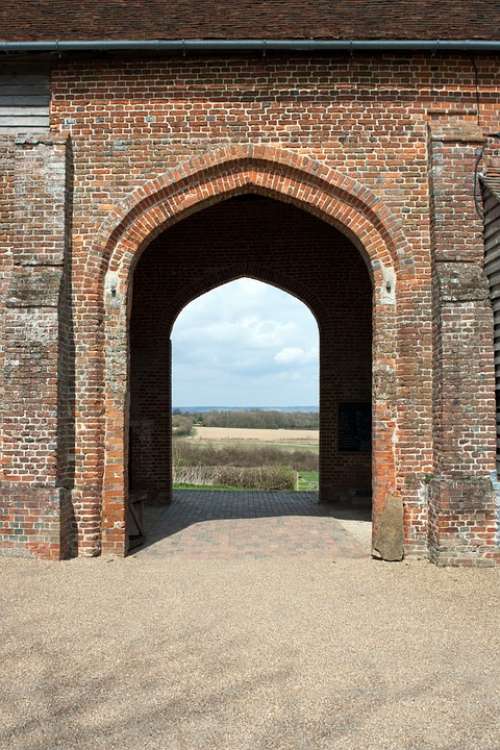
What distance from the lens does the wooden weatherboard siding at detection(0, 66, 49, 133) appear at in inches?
285

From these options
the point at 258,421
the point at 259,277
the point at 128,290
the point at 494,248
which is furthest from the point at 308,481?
the point at 258,421

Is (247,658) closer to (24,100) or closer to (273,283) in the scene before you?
(24,100)

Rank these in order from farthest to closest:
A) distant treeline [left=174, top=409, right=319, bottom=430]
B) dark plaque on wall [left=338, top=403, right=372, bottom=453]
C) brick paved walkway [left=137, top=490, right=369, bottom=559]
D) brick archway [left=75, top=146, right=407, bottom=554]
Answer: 1. distant treeline [left=174, top=409, right=319, bottom=430]
2. dark plaque on wall [left=338, top=403, right=372, bottom=453]
3. brick paved walkway [left=137, top=490, right=369, bottom=559]
4. brick archway [left=75, top=146, right=407, bottom=554]

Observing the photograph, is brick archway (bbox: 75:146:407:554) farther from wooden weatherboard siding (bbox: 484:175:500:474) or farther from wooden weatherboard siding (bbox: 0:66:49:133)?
wooden weatherboard siding (bbox: 0:66:49:133)

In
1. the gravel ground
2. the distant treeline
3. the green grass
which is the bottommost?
the green grass

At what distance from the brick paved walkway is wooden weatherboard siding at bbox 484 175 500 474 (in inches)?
104

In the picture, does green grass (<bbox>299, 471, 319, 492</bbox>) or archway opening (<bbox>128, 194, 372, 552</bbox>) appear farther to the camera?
green grass (<bbox>299, 471, 319, 492</bbox>)

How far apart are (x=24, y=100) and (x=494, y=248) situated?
19.8 ft

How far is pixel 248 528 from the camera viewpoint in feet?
29.1

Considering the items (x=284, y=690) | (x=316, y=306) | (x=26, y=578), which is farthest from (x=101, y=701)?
(x=316, y=306)

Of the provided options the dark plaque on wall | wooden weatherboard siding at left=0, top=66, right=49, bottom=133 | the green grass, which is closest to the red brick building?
wooden weatherboard siding at left=0, top=66, right=49, bottom=133

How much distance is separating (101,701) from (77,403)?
404cm

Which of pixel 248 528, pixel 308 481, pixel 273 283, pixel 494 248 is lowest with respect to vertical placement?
pixel 308 481

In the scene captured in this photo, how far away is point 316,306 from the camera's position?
38.4 ft
